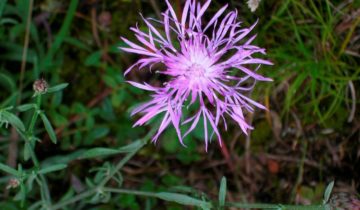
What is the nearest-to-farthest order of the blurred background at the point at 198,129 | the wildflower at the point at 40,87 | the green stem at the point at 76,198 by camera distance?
the wildflower at the point at 40,87, the green stem at the point at 76,198, the blurred background at the point at 198,129

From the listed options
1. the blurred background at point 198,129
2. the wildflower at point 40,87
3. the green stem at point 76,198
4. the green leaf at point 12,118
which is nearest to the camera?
the wildflower at point 40,87

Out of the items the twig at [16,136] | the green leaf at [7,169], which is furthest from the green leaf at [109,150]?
the twig at [16,136]

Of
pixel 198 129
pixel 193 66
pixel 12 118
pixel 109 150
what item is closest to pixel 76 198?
pixel 109 150

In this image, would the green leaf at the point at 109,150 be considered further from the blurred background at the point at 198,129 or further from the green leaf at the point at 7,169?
the blurred background at the point at 198,129

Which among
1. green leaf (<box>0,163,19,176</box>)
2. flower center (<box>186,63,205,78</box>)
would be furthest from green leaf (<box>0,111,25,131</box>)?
flower center (<box>186,63,205,78</box>)

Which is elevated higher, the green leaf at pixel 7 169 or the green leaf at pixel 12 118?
the green leaf at pixel 12 118

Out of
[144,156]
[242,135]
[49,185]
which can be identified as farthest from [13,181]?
[242,135]

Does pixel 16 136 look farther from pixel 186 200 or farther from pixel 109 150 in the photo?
pixel 186 200
